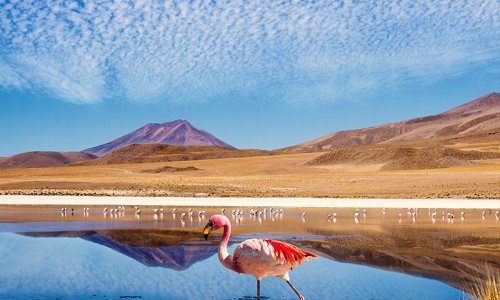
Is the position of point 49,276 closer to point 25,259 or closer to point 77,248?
point 25,259

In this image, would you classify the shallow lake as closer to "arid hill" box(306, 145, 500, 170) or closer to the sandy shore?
the sandy shore

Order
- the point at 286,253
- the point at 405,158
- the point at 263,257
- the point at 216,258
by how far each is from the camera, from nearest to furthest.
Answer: the point at 263,257, the point at 286,253, the point at 216,258, the point at 405,158

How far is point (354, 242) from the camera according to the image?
16.0 m

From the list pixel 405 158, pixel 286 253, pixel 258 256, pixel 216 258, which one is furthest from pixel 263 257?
pixel 405 158

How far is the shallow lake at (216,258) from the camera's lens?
33.1 feet

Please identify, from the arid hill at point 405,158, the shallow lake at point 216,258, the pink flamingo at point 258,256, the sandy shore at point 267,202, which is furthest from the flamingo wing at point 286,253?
the arid hill at point 405,158

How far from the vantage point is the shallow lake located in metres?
10.1

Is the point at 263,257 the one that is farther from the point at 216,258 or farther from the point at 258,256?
the point at 216,258

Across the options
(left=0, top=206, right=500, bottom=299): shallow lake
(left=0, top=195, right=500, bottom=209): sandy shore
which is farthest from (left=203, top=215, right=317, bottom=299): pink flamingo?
(left=0, top=195, right=500, bottom=209): sandy shore

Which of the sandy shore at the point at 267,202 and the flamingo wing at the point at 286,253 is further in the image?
the sandy shore at the point at 267,202

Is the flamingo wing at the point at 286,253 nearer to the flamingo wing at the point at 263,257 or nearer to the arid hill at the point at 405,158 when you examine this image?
the flamingo wing at the point at 263,257

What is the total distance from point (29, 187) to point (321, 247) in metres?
39.1

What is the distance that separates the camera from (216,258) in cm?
1339

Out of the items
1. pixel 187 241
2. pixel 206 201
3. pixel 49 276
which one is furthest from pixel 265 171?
pixel 49 276
